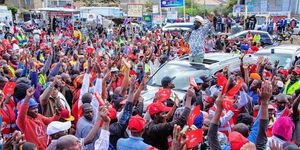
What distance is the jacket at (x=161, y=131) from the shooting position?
11.3 ft

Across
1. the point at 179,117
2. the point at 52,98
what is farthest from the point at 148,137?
the point at 52,98

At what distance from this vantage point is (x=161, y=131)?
350 cm

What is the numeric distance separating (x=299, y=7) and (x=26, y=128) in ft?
122

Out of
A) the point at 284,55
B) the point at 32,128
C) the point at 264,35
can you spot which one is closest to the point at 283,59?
the point at 284,55

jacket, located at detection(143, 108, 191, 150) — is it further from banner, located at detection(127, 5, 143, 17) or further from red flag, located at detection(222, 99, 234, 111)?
banner, located at detection(127, 5, 143, 17)

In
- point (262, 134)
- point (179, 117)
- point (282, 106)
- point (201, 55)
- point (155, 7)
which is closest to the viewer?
point (262, 134)

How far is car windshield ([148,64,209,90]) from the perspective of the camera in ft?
22.6

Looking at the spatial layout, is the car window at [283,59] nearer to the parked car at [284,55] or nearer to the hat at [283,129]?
the parked car at [284,55]

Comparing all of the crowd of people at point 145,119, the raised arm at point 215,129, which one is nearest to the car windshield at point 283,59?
the crowd of people at point 145,119

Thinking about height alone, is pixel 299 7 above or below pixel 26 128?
above

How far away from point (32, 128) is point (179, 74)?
4.04m

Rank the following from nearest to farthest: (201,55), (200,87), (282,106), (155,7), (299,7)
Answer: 1. (282,106)
2. (200,87)
3. (201,55)
4. (155,7)
5. (299,7)

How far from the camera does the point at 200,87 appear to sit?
585cm

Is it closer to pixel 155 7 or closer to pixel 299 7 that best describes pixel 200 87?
pixel 155 7
